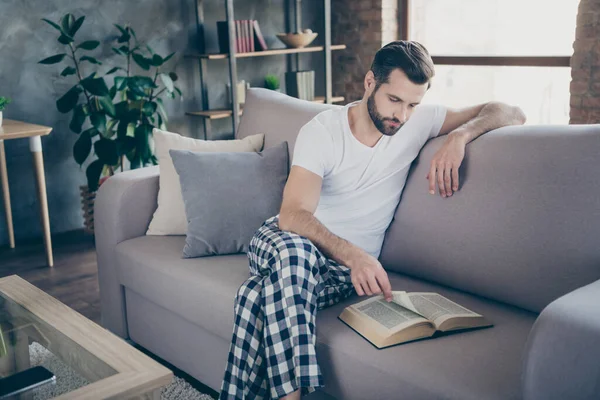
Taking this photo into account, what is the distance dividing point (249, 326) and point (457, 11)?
3.73 metres

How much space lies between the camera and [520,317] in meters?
1.74

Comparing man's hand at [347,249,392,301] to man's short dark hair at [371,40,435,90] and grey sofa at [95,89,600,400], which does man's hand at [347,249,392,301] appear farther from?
man's short dark hair at [371,40,435,90]

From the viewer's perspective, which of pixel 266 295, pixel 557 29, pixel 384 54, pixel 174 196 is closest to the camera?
pixel 266 295

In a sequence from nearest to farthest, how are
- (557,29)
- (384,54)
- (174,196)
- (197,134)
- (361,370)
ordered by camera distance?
1. (361,370)
2. (384,54)
3. (174,196)
4. (557,29)
5. (197,134)

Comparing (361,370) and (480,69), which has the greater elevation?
(480,69)

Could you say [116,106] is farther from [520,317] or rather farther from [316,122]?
[520,317]

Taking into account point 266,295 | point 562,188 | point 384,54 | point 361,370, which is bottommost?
point 361,370

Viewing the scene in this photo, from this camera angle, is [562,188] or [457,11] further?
[457,11]

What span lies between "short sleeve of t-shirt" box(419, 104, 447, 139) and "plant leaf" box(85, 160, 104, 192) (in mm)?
2211

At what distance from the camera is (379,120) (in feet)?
6.49

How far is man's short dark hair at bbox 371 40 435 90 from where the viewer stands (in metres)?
1.92

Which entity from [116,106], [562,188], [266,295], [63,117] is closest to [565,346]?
[562,188]

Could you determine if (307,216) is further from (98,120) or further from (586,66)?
(586,66)

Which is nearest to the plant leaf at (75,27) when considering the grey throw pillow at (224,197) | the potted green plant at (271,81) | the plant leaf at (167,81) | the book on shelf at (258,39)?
the plant leaf at (167,81)
